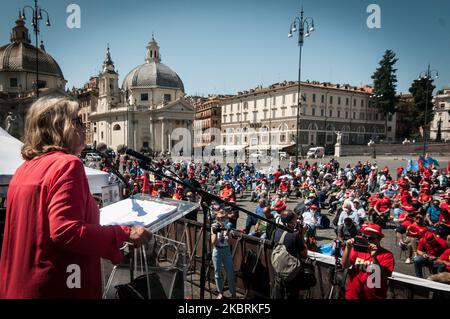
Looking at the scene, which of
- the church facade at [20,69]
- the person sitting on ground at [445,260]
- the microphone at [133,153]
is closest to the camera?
the microphone at [133,153]

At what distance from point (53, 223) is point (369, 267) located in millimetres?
3637

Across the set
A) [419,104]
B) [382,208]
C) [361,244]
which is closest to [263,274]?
[361,244]

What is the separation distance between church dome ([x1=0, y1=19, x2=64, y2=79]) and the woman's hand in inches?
3247

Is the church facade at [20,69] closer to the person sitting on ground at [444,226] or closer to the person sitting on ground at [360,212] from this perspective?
the person sitting on ground at [360,212]

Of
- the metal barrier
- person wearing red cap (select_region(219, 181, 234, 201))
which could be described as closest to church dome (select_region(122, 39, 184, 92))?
person wearing red cap (select_region(219, 181, 234, 201))

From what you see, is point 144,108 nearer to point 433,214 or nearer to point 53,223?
point 433,214

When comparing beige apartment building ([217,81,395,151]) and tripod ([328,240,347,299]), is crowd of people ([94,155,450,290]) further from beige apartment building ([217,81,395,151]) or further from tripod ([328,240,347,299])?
beige apartment building ([217,81,395,151])

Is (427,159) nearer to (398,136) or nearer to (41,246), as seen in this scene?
(41,246)

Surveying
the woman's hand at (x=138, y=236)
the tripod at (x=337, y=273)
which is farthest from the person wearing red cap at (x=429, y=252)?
the woman's hand at (x=138, y=236)

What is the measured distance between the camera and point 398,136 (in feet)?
275

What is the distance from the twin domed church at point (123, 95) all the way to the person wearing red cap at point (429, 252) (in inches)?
2739

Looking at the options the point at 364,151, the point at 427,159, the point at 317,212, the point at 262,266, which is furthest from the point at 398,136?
the point at 262,266

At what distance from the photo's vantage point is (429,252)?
6.46 metres

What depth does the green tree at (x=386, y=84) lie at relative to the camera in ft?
214
